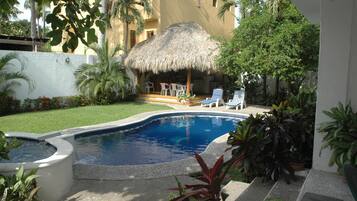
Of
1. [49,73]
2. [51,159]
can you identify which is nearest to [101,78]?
[49,73]

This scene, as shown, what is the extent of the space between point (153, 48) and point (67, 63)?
17.7 ft

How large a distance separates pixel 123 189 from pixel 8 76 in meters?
10.3

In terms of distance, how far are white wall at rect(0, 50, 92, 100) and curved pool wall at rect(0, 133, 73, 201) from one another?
10.00 meters

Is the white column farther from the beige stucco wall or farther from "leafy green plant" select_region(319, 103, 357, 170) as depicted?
the beige stucco wall

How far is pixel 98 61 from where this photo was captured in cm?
1809

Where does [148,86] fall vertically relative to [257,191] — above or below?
above

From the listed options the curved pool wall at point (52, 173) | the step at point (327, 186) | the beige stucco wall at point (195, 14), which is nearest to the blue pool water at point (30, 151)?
the curved pool wall at point (52, 173)

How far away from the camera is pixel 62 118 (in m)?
13.1

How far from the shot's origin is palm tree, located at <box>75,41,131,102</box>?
17266 mm

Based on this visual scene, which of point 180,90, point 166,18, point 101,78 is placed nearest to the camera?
point 101,78

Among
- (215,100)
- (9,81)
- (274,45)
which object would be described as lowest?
(215,100)

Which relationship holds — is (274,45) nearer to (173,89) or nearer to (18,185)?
(173,89)

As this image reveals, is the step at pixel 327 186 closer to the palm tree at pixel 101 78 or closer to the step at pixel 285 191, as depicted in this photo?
the step at pixel 285 191

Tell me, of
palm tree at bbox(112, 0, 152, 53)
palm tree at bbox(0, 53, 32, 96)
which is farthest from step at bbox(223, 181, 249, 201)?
palm tree at bbox(112, 0, 152, 53)
